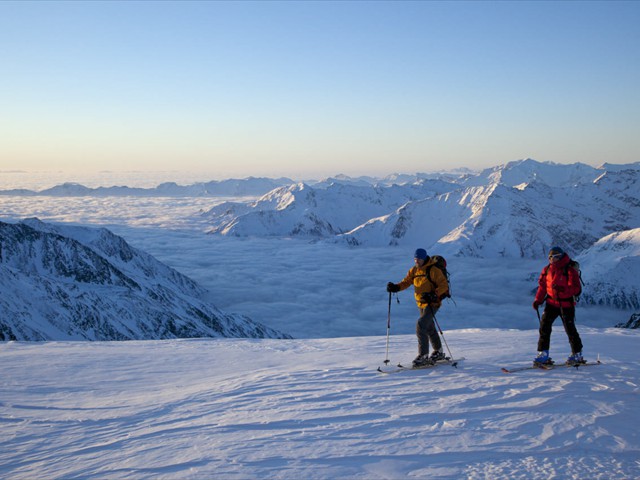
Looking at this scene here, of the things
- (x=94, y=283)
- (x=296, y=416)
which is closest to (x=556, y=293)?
(x=296, y=416)

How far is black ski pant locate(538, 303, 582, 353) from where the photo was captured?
10.6 meters

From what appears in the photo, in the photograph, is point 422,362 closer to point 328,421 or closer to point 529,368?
point 529,368

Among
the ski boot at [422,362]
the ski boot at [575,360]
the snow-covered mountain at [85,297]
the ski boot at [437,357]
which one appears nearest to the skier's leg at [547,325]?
the ski boot at [575,360]

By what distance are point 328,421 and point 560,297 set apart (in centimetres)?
618

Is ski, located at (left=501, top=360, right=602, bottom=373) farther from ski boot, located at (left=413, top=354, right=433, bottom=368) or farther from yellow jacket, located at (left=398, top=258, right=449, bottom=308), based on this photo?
yellow jacket, located at (left=398, top=258, right=449, bottom=308)

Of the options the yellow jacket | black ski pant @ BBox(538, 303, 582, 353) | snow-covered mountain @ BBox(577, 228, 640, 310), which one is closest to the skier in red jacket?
black ski pant @ BBox(538, 303, 582, 353)

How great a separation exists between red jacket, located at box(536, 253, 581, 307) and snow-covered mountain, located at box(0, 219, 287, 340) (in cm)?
4368

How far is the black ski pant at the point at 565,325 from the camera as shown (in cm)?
1060

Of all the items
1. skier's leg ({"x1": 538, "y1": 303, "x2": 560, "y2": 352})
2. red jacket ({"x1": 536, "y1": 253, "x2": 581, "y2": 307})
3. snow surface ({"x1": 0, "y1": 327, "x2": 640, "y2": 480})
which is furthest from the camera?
skier's leg ({"x1": 538, "y1": 303, "x2": 560, "y2": 352})

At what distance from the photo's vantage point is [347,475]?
6.29 metres

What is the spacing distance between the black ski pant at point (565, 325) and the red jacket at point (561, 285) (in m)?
0.15

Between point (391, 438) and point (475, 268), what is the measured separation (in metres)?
198

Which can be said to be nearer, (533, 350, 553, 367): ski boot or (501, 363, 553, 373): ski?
(501, 363, 553, 373): ski

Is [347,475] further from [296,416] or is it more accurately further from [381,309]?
[381,309]
